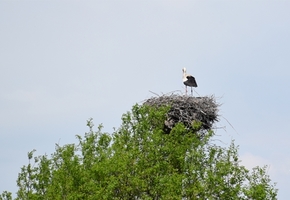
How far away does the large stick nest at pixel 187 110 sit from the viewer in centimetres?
2364

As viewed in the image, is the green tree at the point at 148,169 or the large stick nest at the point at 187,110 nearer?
the green tree at the point at 148,169

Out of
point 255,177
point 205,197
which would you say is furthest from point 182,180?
point 255,177

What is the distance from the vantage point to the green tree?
17641 mm

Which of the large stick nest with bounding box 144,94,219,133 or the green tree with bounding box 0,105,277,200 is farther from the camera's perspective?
the large stick nest with bounding box 144,94,219,133

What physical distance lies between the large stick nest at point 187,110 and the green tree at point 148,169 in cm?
283

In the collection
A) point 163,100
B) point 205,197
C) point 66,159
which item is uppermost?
point 163,100

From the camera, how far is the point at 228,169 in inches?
735

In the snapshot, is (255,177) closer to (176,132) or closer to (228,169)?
(228,169)

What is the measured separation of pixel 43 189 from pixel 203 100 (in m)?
6.26

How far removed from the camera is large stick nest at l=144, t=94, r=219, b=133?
23641mm

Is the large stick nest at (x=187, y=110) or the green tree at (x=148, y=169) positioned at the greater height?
the large stick nest at (x=187, y=110)

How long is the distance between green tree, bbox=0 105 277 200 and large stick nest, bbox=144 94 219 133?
2829 mm

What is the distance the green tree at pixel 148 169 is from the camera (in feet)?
57.9

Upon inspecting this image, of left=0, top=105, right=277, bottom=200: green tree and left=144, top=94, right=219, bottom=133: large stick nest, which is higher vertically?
left=144, top=94, right=219, bottom=133: large stick nest
